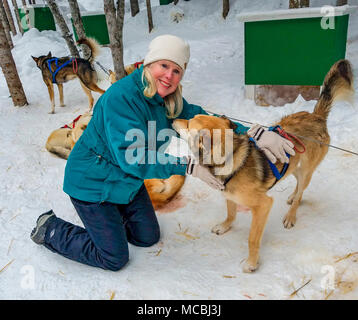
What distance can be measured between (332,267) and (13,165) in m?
3.81

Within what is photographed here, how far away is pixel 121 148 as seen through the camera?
1.93m

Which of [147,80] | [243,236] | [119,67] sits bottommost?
[243,236]

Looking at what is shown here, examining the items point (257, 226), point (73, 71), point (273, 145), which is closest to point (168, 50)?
point (273, 145)

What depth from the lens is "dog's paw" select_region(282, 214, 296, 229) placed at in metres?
2.66

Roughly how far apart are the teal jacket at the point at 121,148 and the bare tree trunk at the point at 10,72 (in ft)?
14.1

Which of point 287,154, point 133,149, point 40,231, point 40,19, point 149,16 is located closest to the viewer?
point 133,149

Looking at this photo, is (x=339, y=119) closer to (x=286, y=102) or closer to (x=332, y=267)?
(x=286, y=102)

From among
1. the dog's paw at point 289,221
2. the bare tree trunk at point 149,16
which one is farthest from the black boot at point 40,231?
the bare tree trunk at point 149,16

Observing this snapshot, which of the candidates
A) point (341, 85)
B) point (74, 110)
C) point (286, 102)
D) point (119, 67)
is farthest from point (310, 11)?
point (74, 110)

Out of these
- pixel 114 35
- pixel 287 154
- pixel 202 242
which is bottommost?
pixel 202 242

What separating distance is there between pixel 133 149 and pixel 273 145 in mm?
974

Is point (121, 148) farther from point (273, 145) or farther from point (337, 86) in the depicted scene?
point (337, 86)

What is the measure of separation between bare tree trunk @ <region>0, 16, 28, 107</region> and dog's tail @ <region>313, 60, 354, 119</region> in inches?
212

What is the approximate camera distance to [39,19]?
12508 mm
